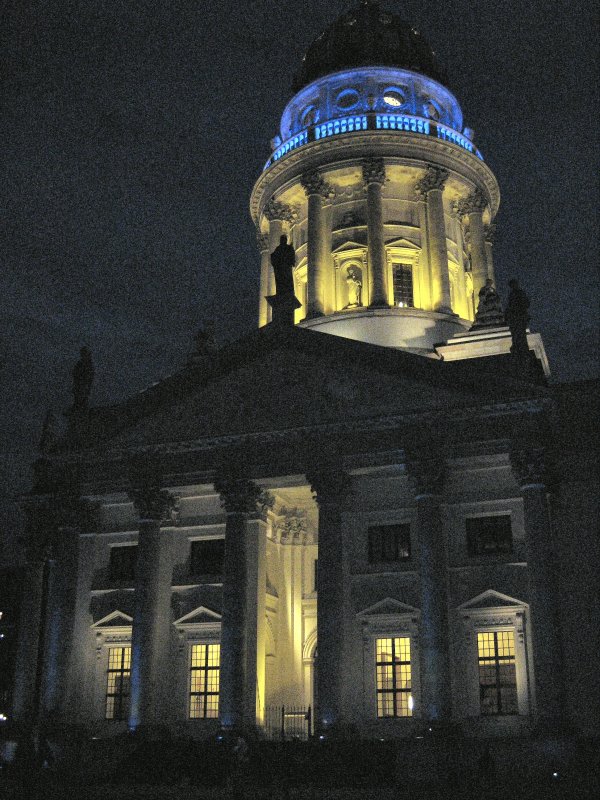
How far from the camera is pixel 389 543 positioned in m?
35.5

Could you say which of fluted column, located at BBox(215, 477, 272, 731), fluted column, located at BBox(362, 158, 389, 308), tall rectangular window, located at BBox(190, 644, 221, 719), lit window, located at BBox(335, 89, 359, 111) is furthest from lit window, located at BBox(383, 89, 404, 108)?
tall rectangular window, located at BBox(190, 644, 221, 719)

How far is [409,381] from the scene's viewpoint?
33.7 m

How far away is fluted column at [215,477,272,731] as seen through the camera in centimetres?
3206

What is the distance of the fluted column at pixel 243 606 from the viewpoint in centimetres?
3206

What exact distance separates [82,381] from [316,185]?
18783mm

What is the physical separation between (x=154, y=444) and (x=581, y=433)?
51.6ft

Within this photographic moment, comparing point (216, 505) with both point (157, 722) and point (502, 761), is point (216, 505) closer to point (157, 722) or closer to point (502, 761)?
point (157, 722)

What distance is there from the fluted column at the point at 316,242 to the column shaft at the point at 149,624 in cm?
1666

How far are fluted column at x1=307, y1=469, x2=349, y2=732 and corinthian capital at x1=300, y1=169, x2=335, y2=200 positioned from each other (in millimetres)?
21955

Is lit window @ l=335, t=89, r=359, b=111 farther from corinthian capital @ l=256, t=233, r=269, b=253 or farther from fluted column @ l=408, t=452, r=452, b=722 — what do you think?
fluted column @ l=408, t=452, r=452, b=722

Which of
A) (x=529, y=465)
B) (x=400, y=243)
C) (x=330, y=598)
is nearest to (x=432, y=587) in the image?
(x=330, y=598)

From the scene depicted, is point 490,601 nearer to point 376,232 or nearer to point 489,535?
point 489,535

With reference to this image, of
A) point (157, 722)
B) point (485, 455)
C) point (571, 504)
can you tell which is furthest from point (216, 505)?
point (571, 504)

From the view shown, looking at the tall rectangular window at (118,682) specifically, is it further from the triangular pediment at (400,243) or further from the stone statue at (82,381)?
the triangular pediment at (400,243)
